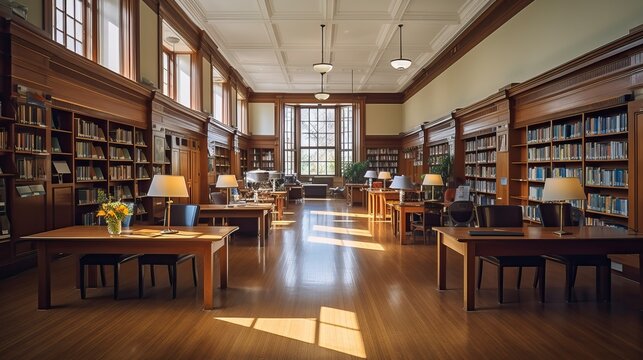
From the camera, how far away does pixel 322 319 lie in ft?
13.0

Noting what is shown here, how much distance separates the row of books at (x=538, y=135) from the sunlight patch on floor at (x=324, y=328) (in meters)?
5.00

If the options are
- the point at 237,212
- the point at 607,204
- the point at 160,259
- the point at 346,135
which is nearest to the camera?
the point at 160,259

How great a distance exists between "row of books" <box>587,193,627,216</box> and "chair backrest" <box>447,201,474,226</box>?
159 cm

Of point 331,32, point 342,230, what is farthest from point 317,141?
point 342,230

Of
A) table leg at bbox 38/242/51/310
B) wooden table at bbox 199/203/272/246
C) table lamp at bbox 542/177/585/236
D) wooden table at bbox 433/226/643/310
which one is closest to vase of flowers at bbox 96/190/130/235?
table leg at bbox 38/242/51/310

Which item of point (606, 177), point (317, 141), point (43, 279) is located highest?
point (317, 141)

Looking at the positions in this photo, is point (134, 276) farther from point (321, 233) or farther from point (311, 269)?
point (321, 233)

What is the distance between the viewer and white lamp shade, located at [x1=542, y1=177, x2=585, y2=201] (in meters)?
4.20

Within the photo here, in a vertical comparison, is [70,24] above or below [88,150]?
above

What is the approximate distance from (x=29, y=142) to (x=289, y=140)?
1733 centimetres

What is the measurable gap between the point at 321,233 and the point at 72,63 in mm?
5470

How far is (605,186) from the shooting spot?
230 inches

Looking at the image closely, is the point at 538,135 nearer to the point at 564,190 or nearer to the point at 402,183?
the point at 402,183

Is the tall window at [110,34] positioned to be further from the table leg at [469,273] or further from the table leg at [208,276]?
the table leg at [469,273]
